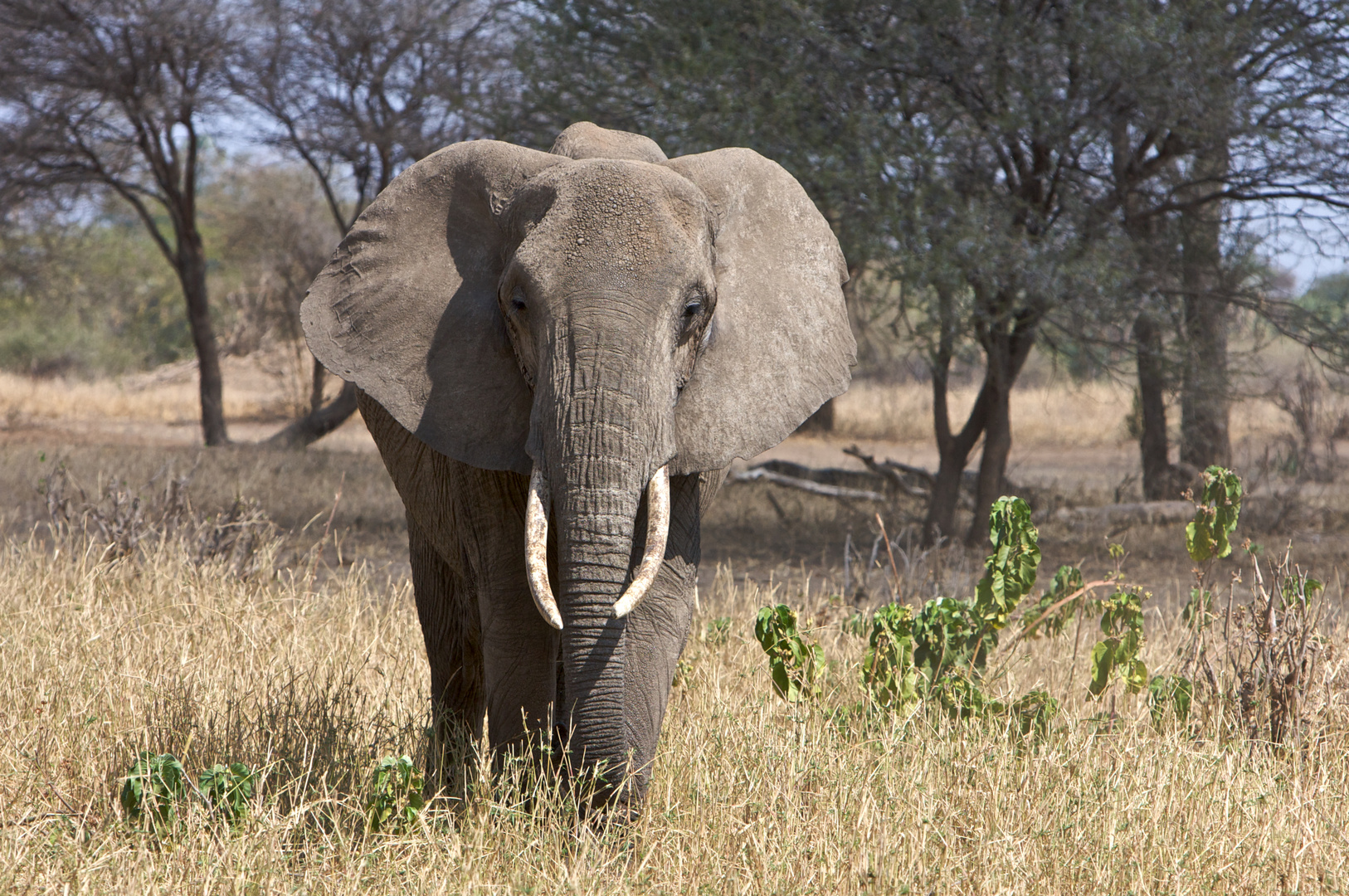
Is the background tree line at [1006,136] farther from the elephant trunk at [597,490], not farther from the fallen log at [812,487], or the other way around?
the elephant trunk at [597,490]

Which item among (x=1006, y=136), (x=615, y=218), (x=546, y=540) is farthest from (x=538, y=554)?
(x=1006, y=136)

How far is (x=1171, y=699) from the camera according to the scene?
439 centimetres

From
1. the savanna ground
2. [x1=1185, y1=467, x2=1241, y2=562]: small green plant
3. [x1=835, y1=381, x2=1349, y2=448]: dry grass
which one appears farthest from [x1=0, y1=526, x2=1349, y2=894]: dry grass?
[x1=835, y1=381, x2=1349, y2=448]: dry grass

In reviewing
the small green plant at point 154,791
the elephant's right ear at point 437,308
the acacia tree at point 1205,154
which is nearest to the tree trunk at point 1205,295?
the acacia tree at point 1205,154

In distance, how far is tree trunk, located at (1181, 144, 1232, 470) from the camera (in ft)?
29.1

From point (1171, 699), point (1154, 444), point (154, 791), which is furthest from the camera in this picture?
point (1154, 444)

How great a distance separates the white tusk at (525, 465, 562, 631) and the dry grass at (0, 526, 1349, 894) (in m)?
0.68

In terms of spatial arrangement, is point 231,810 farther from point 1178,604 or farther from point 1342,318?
point 1342,318

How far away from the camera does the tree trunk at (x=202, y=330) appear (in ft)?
51.6

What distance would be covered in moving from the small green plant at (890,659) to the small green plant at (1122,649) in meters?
0.63

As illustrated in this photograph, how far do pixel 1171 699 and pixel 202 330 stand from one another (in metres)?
14.1

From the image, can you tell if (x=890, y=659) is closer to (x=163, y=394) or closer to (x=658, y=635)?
(x=658, y=635)

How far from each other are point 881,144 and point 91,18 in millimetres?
9990

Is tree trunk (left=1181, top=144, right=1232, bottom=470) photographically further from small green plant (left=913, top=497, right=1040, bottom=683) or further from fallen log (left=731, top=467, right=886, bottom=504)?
small green plant (left=913, top=497, right=1040, bottom=683)
